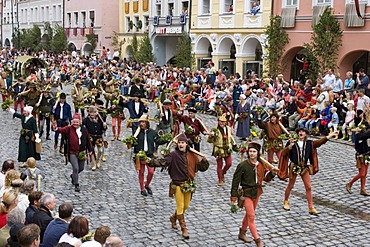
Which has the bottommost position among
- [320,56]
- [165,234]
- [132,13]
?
[165,234]

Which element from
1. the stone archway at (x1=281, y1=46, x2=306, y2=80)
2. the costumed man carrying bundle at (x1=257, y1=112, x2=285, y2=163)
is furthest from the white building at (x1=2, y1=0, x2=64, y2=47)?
the costumed man carrying bundle at (x1=257, y1=112, x2=285, y2=163)

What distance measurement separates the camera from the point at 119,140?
746 inches

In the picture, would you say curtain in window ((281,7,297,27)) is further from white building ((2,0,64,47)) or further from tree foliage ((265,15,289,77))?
white building ((2,0,64,47))

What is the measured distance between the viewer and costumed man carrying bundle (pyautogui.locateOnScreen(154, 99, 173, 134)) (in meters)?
15.9

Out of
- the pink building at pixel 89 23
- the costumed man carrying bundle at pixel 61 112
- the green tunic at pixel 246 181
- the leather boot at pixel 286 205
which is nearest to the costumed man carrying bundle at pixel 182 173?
the green tunic at pixel 246 181

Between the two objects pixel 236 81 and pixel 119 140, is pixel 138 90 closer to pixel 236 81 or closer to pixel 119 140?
pixel 119 140

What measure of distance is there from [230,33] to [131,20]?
14.6 m

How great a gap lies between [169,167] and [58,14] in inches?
2072

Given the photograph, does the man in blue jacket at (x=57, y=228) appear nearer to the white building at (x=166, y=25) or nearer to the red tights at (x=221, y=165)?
the red tights at (x=221, y=165)

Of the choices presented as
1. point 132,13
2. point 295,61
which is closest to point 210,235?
point 295,61

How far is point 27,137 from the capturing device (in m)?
14.2

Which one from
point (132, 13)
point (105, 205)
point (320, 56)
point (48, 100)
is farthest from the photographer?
point (132, 13)

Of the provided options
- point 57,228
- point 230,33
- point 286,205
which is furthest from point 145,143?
point 230,33

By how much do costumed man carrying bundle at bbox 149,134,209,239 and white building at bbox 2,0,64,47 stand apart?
5096 centimetres
